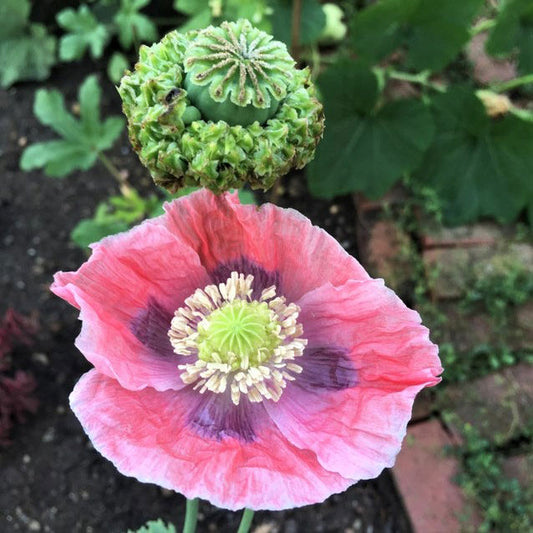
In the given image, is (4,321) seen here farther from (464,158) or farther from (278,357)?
(464,158)

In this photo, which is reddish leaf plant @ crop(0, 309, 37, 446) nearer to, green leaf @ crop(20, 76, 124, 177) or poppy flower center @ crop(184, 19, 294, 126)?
green leaf @ crop(20, 76, 124, 177)

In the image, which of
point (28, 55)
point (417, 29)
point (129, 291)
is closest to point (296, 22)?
point (417, 29)

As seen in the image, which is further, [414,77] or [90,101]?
[414,77]

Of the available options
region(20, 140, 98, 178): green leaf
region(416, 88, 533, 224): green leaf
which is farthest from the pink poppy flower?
region(416, 88, 533, 224): green leaf

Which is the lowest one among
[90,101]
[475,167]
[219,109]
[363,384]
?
[475,167]

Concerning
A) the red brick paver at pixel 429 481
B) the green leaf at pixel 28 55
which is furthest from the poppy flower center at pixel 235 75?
the green leaf at pixel 28 55

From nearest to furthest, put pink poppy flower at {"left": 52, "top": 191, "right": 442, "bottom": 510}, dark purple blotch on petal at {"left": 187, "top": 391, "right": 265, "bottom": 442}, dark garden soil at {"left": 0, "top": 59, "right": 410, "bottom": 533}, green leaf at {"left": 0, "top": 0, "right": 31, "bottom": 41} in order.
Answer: pink poppy flower at {"left": 52, "top": 191, "right": 442, "bottom": 510}
dark purple blotch on petal at {"left": 187, "top": 391, "right": 265, "bottom": 442}
dark garden soil at {"left": 0, "top": 59, "right": 410, "bottom": 533}
green leaf at {"left": 0, "top": 0, "right": 31, "bottom": 41}

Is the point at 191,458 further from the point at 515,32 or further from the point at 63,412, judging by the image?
the point at 515,32
